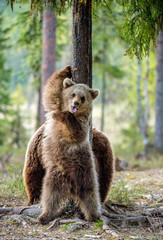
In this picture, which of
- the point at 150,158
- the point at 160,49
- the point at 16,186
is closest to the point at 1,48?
the point at 160,49

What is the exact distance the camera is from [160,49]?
51.6ft

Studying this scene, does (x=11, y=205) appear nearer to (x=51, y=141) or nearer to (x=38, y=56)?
(x=51, y=141)

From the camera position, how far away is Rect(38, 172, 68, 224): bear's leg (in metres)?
4.62

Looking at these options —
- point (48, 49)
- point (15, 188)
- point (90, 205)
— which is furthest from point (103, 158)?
point (48, 49)

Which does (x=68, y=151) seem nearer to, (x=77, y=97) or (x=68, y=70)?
(x=77, y=97)

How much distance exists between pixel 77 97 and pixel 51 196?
1.69 m

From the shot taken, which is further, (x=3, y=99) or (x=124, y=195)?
(x=3, y=99)

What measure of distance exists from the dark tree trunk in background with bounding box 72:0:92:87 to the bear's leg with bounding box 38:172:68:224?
1.85 m

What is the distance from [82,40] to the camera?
203 inches

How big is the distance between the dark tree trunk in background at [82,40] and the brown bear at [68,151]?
0.24 meters

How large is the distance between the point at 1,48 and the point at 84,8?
1724 cm

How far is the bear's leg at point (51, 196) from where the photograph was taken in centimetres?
462

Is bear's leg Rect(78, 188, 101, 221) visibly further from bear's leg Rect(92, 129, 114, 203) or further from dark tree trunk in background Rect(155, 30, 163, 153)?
dark tree trunk in background Rect(155, 30, 163, 153)

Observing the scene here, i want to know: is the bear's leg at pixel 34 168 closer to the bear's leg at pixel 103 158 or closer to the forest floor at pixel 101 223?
the forest floor at pixel 101 223
